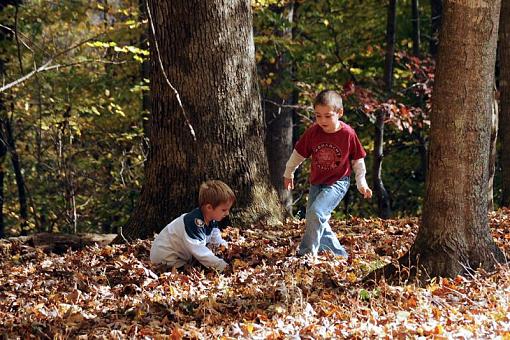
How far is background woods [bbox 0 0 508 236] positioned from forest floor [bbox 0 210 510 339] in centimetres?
143

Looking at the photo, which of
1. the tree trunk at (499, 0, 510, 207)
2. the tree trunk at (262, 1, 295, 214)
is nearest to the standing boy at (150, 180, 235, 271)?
the tree trunk at (499, 0, 510, 207)

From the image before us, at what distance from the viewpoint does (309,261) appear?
6.78 m

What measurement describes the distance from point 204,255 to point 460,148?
2578 mm

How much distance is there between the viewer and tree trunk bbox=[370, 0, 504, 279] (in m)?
5.38

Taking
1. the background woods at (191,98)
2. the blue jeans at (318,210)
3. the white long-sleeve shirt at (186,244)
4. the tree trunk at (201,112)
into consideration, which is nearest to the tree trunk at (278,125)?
the background woods at (191,98)

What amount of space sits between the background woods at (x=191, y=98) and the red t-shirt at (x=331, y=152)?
155 cm

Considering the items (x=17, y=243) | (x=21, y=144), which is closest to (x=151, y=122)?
(x=17, y=243)

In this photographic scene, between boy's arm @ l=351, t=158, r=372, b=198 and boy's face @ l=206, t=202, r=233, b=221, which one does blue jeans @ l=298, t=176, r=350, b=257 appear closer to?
boy's arm @ l=351, t=158, r=372, b=198

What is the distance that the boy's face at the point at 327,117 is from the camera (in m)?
6.69

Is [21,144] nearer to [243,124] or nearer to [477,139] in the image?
[243,124]

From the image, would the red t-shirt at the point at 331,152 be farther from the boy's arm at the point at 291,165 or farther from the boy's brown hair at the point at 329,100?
the boy's brown hair at the point at 329,100

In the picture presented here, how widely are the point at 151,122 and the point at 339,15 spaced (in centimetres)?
1129

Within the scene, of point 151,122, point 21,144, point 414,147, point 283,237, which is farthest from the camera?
point 21,144

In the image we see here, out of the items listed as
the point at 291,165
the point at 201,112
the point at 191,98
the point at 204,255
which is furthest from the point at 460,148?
the point at 191,98
